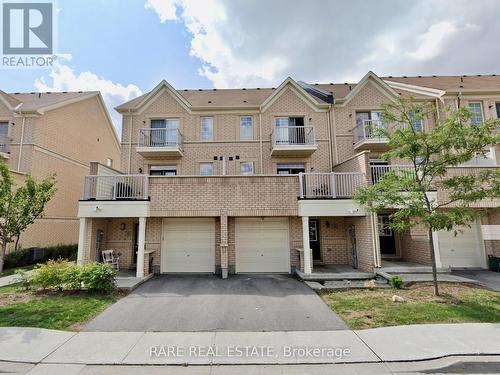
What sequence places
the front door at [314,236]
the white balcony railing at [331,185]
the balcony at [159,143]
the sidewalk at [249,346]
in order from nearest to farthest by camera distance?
the sidewalk at [249,346], the white balcony railing at [331,185], the front door at [314,236], the balcony at [159,143]

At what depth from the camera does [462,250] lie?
39.2 ft

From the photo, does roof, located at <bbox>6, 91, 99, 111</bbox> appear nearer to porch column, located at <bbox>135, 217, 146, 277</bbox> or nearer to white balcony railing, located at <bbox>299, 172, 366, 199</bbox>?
porch column, located at <bbox>135, 217, 146, 277</bbox>

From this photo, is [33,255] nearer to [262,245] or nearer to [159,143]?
[159,143]

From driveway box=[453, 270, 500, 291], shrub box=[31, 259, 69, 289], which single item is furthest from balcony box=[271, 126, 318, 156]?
shrub box=[31, 259, 69, 289]

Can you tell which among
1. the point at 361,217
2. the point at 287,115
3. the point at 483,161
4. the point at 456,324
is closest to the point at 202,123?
the point at 287,115

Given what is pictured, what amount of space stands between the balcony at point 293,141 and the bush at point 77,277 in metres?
9.24

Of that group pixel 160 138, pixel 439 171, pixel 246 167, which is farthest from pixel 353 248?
pixel 160 138

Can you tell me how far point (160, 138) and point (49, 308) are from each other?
9467 millimetres

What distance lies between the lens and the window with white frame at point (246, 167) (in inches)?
552

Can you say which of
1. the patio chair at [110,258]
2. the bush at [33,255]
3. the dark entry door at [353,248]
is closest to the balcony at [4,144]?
the bush at [33,255]

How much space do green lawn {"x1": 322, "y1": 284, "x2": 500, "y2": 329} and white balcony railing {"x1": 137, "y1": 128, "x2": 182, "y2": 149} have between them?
1051 centimetres

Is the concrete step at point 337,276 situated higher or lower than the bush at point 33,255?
lower

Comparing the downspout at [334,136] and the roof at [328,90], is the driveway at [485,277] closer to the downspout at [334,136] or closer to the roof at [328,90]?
the downspout at [334,136]

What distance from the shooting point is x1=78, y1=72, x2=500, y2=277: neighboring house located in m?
10.8
